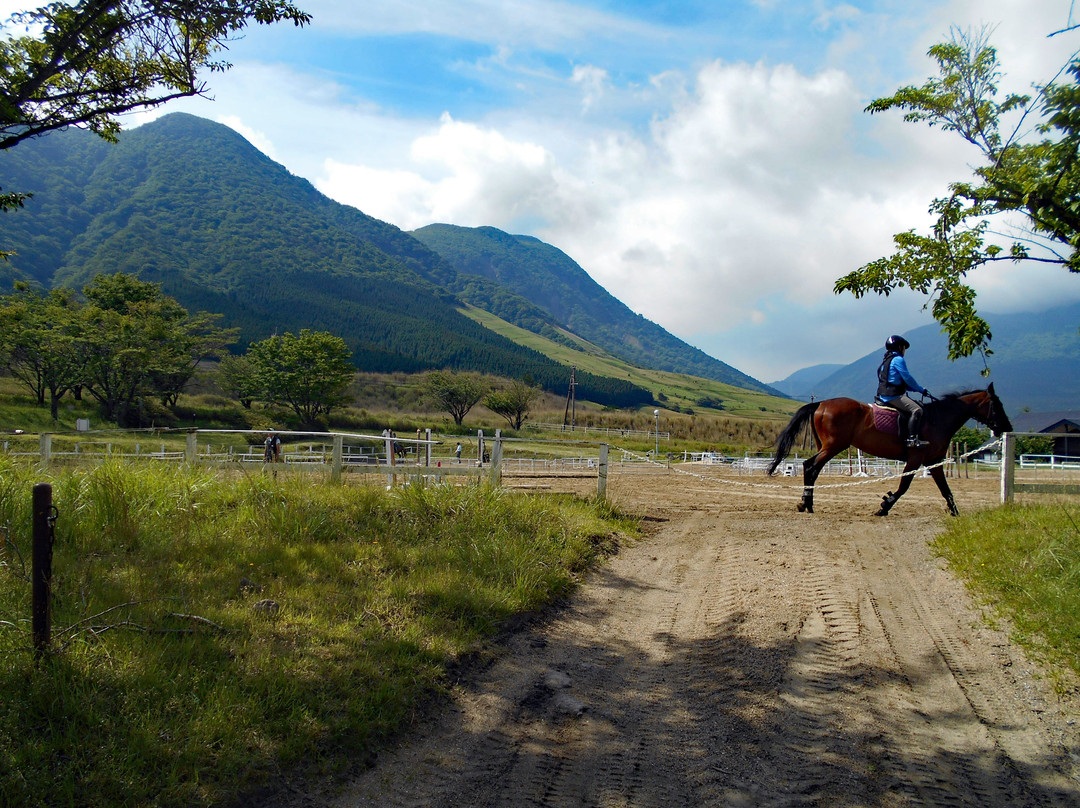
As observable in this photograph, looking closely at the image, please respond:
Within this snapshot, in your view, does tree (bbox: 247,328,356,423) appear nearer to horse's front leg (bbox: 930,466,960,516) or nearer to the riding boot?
the riding boot

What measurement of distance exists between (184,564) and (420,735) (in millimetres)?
2878

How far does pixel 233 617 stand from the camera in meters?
4.58

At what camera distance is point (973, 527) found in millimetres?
8445

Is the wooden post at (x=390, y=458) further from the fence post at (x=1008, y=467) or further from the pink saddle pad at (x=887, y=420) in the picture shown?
the fence post at (x=1008, y=467)

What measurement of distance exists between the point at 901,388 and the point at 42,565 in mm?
11354

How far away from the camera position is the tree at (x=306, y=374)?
71.4 meters

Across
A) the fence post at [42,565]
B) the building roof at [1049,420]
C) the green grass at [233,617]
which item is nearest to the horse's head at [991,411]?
the green grass at [233,617]

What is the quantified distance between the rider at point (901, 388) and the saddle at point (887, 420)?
84mm

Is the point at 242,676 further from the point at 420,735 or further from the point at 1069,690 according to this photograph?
the point at 1069,690

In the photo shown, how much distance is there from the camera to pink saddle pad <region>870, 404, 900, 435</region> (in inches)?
438

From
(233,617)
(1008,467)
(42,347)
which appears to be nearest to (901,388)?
(1008,467)

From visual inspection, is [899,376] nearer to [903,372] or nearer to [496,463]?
[903,372]

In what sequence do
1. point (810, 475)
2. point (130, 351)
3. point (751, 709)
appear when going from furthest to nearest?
point (130, 351) < point (810, 475) < point (751, 709)

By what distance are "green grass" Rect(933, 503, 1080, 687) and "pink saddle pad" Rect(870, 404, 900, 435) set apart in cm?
237
